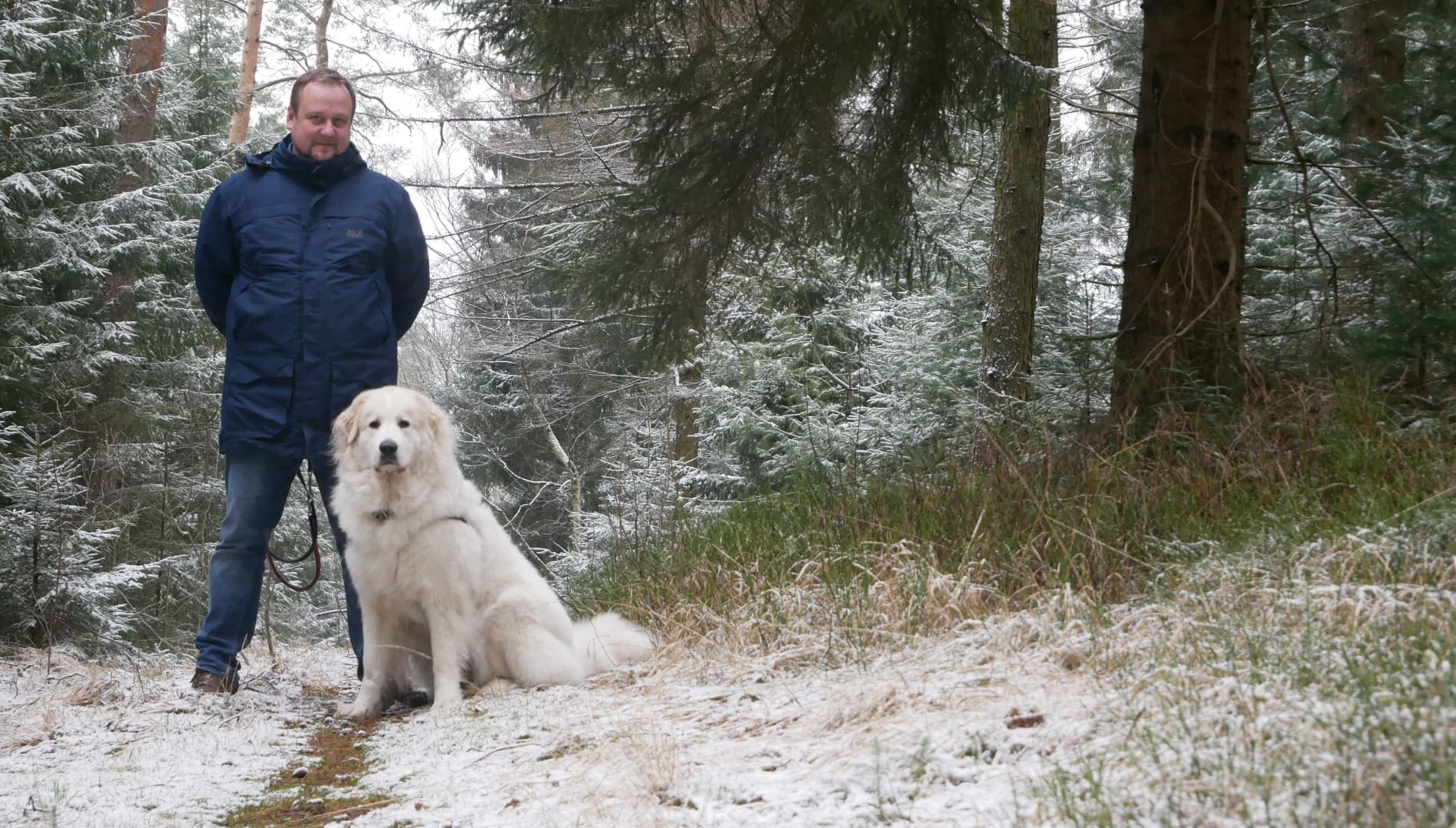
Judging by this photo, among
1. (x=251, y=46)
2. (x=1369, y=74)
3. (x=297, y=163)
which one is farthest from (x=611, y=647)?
(x=251, y=46)

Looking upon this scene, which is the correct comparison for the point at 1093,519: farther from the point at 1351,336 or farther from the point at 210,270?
the point at 210,270

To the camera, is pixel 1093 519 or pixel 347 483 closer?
pixel 1093 519

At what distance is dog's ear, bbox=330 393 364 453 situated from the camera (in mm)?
4555

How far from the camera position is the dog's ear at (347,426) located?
4.55 meters

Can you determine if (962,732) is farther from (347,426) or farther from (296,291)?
(296,291)

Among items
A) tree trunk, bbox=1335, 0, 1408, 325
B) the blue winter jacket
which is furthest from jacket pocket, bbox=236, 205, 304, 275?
tree trunk, bbox=1335, 0, 1408, 325

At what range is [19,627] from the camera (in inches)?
323

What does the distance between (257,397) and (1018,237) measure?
577 cm

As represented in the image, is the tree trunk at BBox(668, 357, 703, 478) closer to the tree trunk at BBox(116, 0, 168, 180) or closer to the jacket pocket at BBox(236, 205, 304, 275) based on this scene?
the tree trunk at BBox(116, 0, 168, 180)

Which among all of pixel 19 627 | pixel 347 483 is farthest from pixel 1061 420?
pixel 19 627

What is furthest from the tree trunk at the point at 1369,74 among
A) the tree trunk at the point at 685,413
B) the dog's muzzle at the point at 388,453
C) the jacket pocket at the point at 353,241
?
the tree trunk at the point at 685,413

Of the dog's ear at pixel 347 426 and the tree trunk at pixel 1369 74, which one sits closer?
the dog's ear at pixel 347 426

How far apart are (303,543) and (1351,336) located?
13.7 m

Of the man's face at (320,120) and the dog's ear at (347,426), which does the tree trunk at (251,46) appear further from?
the dog's ear at (347,426)
